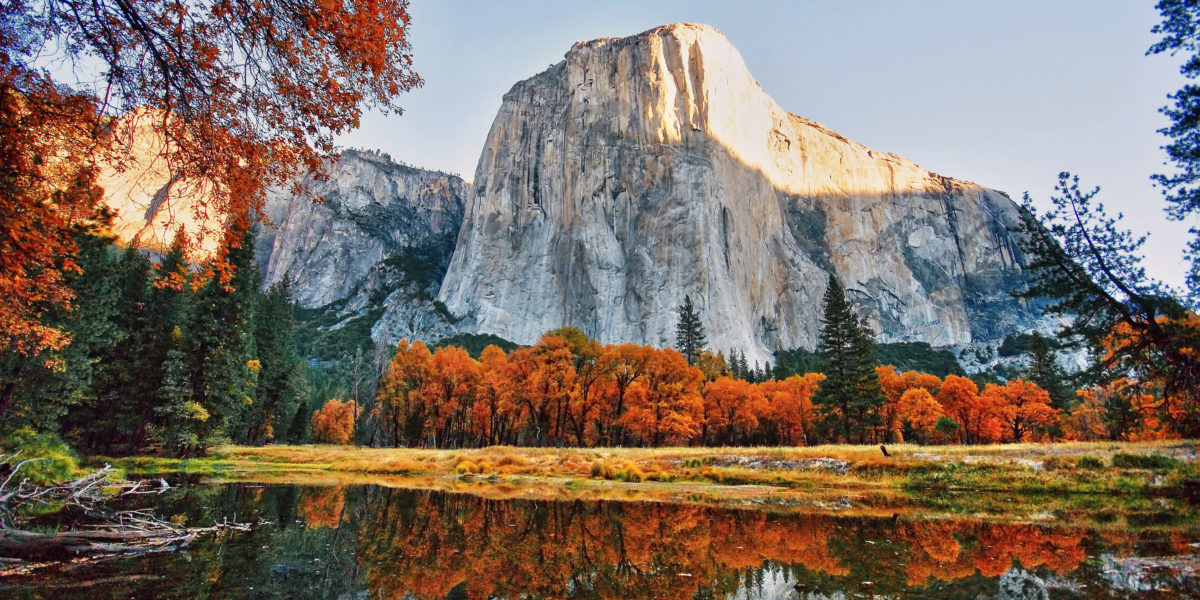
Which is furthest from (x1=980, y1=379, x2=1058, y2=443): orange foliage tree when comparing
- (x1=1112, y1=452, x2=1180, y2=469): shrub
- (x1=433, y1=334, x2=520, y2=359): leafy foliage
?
(x1=433, y1=334, x2=520, y2=359): leafy foliage

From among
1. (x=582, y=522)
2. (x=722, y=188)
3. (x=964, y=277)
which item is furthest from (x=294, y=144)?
(x=964, y=277)

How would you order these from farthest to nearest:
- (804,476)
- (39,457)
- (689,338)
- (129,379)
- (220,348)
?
A: (689,338), (220,348), (129,379), (804,476), (39,457)

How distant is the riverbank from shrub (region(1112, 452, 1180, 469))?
0.03m

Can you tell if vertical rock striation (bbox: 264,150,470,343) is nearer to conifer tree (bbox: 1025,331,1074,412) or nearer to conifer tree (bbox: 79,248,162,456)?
conifer tree (bbox: 79,248,162,456)

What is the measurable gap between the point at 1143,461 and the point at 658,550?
71.8ft

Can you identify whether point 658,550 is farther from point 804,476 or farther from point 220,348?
point 220,348

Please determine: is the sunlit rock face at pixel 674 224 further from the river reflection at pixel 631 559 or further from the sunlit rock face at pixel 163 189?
the sunlit rock face at pixel 163 189

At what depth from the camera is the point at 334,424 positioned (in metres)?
71.6

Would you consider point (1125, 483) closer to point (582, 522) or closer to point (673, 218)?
point (582, 522)

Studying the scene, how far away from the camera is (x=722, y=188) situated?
122250 mm

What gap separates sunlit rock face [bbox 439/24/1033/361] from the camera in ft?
382

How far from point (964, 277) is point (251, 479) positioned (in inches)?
7411

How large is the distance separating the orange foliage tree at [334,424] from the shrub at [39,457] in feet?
159

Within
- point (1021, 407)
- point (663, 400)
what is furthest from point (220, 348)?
point (1021, 407)
